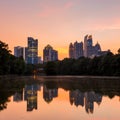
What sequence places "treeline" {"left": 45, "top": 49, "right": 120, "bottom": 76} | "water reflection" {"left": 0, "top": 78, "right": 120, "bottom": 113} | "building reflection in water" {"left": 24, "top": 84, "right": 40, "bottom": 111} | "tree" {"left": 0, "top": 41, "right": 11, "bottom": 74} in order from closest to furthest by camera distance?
1. "building reflection in water" {"left": 24, "top": 84, "right": 40, "bottom": 111}
2. "water reflection" {"left": 0, "top": 78, "right": 120, "bottom": 113}
3. "tree" {"left": 0, "top": 41, "right": 11, "bottom": 74}
4. "treeline" {"left": 45, "top": 49, "right": 120, "bottom": 76}

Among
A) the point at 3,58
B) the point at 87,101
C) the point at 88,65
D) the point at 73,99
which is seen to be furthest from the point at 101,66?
the point at 87,101

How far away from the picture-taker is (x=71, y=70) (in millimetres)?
191125

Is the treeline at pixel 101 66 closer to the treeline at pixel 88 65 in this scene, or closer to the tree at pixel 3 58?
the treeline at pixel 88 65

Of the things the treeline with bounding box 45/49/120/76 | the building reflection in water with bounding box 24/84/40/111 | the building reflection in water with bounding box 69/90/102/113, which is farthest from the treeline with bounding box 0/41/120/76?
the building reflection in water with bounding box 69/90/102/113

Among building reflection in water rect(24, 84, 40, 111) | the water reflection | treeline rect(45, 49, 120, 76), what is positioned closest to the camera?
building reflection in water rect(24, 84, 40, 111)

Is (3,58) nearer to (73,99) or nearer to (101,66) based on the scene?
(101,66)

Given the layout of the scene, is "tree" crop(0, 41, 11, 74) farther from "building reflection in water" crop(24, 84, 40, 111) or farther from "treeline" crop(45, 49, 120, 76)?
"building reflection in water" crop(24, 84, 40, 111)

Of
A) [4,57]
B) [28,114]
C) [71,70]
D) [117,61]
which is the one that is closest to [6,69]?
[4,57]

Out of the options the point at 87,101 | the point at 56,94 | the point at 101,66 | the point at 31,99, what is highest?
the point at 101,66

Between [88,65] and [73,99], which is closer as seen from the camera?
[73,99]

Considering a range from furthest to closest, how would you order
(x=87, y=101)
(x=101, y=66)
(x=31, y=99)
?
(x=101, y=66)
(x=31, y=99)
(x=87, y=101)

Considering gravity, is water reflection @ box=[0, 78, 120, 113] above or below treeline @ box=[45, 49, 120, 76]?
below

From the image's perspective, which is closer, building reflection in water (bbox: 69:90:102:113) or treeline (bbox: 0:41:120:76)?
building reflection in water (bbox: 69:90:102:113)

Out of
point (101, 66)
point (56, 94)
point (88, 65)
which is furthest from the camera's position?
point (88, 65)
